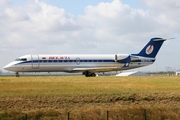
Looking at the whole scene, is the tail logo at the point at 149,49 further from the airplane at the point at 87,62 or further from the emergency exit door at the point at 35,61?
the emergency exit door at the point at 35,61

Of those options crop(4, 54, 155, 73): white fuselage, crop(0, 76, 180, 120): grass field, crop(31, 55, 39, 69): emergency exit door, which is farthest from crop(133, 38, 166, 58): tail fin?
crop(0, 76, 180, 120): grass field

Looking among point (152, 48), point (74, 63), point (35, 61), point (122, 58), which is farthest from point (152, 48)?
point (35, 61)

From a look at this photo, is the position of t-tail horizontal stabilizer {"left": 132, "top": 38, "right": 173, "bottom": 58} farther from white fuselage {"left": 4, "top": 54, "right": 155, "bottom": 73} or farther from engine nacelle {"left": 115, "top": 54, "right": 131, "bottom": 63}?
engine nacelle {"left": 115, "top": 54, "right": 131, "bottom": 63}

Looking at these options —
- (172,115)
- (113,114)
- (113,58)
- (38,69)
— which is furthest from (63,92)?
(113,58)

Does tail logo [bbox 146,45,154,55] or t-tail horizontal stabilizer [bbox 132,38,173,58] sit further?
tail logo [bbox 146,45,154,55]

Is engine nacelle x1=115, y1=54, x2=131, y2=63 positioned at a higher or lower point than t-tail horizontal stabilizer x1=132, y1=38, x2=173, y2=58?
lower

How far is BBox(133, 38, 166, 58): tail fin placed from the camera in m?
71.4

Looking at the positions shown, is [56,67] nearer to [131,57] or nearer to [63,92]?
[131,57]

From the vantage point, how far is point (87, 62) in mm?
66312

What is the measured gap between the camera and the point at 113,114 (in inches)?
1033

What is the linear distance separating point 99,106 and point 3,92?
30.3 ft

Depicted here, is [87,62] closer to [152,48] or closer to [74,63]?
[74,63]

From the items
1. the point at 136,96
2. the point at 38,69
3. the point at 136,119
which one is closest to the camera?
the point at 136,119

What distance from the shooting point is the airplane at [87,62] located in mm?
62094
